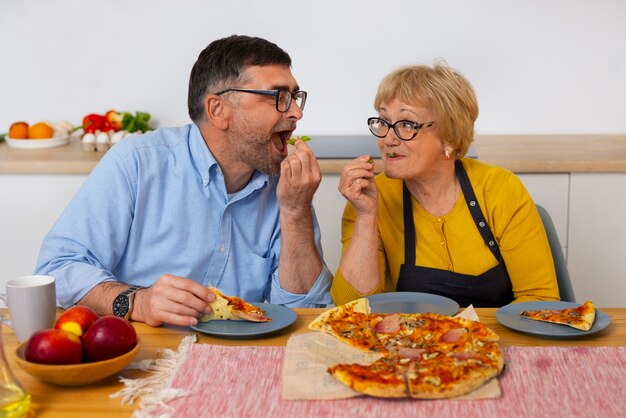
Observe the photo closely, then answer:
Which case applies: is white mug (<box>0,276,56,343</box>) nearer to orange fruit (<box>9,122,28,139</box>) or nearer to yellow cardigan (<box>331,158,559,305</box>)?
yellow cardigan (<box>331,158,559,305</box>)

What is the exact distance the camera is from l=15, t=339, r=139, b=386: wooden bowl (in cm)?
131

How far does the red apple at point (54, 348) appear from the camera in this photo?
1338 millimetres

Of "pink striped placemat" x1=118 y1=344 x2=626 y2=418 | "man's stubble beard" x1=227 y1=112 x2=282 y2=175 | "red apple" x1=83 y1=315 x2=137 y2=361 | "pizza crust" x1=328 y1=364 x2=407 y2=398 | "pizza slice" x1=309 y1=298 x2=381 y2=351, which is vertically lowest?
"pink striped placemat" x1=118 y1=344 x2=626 y2=418

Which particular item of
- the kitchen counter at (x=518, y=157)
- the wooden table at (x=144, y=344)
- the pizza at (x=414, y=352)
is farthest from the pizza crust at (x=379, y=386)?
the kitchen counter at (x=518, y=157)

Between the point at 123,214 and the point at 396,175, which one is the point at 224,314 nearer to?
the point at 123,214

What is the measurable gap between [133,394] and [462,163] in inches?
51.6

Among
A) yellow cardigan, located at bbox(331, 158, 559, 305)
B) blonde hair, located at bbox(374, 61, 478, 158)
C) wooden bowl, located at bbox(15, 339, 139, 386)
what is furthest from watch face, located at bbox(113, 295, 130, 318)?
blonde hair, located at bbox(374, 61, 478, 158)

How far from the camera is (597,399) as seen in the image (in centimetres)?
129

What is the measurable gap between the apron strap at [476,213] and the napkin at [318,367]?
2.63 feet

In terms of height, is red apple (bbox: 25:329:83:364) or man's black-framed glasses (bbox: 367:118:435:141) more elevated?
man's black-framed glasses (bbox: 367:118:435:141)

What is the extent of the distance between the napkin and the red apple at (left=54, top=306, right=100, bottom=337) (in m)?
0.34

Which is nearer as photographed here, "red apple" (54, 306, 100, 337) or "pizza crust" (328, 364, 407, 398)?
"pizza crust" (328, 364, 407, 398)

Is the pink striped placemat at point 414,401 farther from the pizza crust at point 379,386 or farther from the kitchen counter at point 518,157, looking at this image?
the kitchen counter at point 518,157

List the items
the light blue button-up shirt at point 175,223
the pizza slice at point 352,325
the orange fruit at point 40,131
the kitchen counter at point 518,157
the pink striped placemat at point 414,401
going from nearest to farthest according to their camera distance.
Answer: the pink striped placemat at point 414,401
the pizza slice at point 352,325
the light blue button-up shirt at point 175,223
the kitchen counter at point 518,157
the orange fruit at point 40,131
